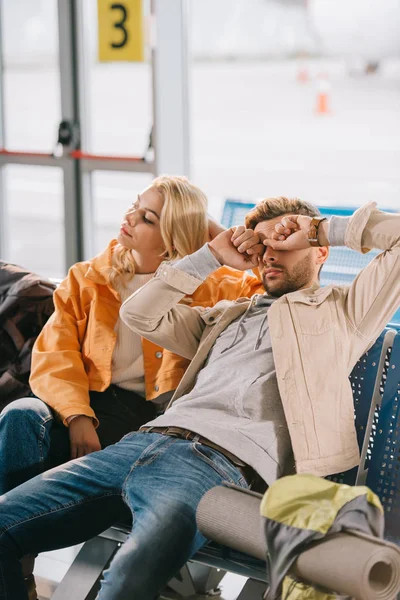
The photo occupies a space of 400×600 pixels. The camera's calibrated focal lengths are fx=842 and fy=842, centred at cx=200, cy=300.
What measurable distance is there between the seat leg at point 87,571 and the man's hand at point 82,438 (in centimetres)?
26

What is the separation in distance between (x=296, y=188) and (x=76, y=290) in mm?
6569

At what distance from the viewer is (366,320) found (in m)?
2.17

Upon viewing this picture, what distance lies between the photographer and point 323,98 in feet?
28.8

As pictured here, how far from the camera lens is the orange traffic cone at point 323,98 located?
8469 mm

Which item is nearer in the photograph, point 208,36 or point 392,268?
point 392,268

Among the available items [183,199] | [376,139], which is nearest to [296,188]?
[376,139]

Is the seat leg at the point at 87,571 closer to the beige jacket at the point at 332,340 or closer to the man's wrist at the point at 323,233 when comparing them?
the beige jacket at the point at 332,340

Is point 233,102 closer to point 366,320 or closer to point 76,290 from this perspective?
point 76,290

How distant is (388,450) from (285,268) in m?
0.57

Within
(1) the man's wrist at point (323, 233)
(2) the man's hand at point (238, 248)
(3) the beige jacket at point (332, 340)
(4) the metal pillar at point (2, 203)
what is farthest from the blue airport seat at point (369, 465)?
(4) the metal pillar at point (2, 203)

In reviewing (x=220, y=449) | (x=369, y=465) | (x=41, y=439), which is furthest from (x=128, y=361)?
(x=369, y=465)

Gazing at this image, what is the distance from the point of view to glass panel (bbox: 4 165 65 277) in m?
7.23

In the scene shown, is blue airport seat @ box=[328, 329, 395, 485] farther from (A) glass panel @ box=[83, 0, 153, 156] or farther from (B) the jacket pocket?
(A) glass panel @ box=[83, 0, 153, 156]

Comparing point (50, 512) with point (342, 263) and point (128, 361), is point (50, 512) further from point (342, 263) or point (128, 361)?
point (342, 263)
